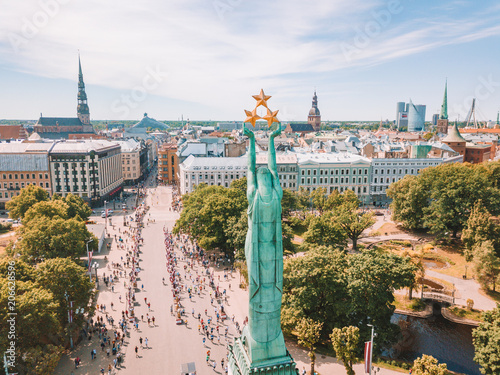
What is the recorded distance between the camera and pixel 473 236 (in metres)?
57.8

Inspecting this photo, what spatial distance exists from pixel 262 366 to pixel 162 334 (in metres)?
21.1

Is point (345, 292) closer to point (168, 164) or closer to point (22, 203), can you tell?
point (22, 203)

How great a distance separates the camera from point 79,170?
96.0 metres

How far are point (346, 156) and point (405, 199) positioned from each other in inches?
1364

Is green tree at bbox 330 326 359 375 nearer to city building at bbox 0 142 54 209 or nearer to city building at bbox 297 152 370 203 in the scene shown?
city building at bbox 297 152 370 203

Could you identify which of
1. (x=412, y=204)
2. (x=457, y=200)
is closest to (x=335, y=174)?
(x=412, y=204)

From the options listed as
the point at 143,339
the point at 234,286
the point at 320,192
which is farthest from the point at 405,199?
the point at 143,339

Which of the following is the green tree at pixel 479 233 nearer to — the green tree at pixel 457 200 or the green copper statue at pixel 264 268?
the green tree at pixel 457 200

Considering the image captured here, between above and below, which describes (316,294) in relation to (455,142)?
below

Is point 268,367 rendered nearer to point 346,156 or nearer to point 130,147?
point 346,156

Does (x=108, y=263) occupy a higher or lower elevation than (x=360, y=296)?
lower

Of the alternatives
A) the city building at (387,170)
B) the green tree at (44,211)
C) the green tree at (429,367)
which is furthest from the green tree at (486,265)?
the green tree at (44,211)

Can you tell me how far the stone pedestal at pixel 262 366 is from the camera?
21047 mm

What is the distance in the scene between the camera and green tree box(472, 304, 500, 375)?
96.3 ft
